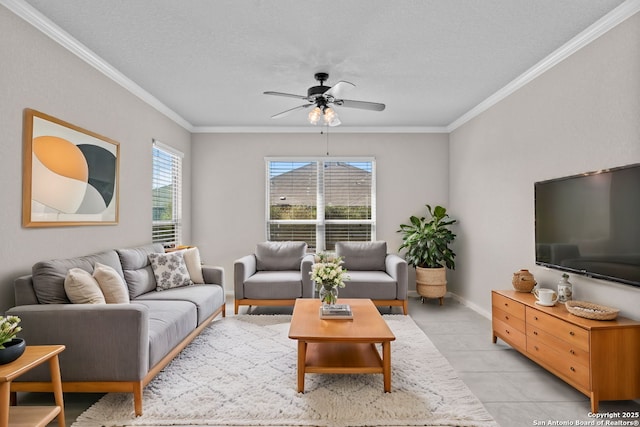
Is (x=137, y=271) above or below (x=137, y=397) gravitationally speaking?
above

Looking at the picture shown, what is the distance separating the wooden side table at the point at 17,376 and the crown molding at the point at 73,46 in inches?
89.6

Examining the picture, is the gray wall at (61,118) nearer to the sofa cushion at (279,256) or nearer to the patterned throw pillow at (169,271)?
the patterned throw pillow at (169,271)

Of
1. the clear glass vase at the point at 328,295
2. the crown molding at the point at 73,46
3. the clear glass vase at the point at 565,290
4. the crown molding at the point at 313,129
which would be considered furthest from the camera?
the crown molding at the point at 313,129

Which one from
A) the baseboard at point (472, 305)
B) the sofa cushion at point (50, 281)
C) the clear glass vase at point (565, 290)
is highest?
the sofa cushion at point (50, 281)

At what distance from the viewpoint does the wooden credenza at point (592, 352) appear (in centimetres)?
227

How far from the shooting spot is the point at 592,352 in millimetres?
2264

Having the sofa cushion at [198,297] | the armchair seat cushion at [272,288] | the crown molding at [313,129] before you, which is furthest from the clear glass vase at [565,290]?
the crown molding at [313,129]

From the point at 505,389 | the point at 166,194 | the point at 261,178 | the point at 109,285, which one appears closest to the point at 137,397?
the point at 109,285

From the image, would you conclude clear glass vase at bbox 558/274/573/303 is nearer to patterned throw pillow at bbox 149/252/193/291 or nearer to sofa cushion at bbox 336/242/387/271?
sofa cushion at bbox 336/242/387/271

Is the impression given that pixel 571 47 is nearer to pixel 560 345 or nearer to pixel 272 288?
pixel 560 345

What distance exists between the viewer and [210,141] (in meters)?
5.83

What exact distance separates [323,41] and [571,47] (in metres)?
2.11

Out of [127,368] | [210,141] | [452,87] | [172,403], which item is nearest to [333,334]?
[172,403]

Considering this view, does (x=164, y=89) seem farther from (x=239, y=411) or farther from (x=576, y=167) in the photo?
(x=576, y=167)
